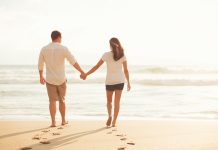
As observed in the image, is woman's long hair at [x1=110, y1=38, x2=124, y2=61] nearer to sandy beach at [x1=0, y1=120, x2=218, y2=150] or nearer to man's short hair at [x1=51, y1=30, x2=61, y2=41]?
man's short hair at [x1=51, y1=30, x2=61, y2=41]

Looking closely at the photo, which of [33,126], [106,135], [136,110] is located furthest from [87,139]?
[136,110]

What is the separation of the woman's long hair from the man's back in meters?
0.83

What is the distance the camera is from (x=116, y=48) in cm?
696

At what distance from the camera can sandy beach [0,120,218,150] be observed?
520 centimetres

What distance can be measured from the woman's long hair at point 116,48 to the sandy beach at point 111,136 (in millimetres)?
1425

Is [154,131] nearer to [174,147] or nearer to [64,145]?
[174,147]

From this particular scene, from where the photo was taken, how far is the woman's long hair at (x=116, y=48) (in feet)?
22.8

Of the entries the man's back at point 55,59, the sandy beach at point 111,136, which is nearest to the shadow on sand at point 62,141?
the sandy beach at point 111,136

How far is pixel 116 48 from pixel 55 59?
4.04ft

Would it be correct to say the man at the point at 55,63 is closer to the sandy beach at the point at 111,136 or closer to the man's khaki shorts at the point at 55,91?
the man's khaki shorts at the point at 55,91

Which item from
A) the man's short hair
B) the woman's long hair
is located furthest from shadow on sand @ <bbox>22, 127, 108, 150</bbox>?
the man's short hair

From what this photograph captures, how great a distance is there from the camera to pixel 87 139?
18.8 ft

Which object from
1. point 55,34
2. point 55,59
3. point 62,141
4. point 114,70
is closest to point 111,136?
point 62,141

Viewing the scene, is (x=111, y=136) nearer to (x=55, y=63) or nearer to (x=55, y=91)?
(x=55, y=91)
